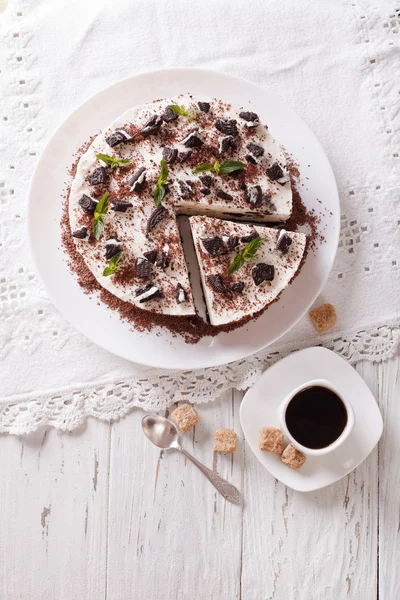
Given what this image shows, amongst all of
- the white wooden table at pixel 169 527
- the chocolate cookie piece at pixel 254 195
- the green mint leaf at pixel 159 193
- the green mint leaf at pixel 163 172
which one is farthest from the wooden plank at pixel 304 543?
the green mint leaf at pixel 163 172

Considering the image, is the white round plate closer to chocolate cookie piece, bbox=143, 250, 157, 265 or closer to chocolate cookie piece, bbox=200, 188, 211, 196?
chocolate cookie piece, bbox=143, 250, 157, 265

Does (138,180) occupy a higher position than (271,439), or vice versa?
(138,180)

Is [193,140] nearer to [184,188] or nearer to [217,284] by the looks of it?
[184,188]

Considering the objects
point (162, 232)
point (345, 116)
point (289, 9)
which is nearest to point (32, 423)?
point (162, 232)

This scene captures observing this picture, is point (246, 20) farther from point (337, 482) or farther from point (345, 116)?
point (337, 482)

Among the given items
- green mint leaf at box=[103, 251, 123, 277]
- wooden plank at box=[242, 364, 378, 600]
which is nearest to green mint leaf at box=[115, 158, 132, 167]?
green mint leaf at box=[103, 251, 123, 277]

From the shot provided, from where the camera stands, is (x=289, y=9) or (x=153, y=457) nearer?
(x=153, y=457)

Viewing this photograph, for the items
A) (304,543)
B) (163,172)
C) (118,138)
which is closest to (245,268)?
(163,172)
